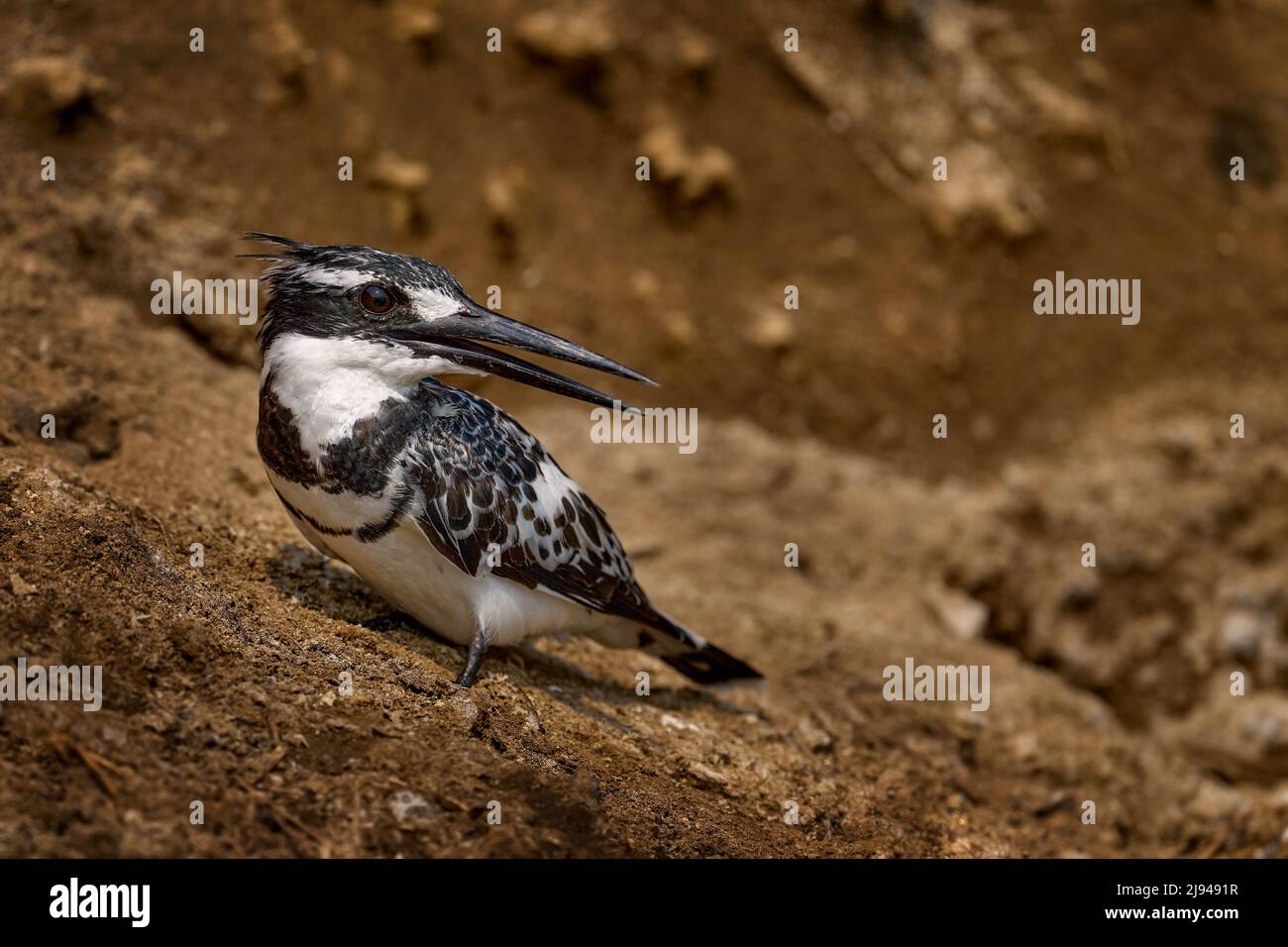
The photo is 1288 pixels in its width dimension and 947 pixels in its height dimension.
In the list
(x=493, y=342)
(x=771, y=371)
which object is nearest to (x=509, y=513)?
(x=493, y=342)

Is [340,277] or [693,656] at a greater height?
[340,277]

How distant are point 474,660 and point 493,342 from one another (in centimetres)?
121

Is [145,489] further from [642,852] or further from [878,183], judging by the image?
[878,183]

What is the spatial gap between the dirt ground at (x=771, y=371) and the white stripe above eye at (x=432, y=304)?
127 cm

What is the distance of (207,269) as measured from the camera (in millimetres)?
7680

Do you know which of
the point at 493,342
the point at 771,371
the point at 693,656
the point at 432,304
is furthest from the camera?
the point at 771,371

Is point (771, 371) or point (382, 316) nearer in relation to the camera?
point (382, 316)

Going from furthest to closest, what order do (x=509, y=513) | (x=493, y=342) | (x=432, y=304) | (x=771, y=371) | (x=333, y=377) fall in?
1. (x=771, y=371)
2. (x=509, y=513)
3. (x=493, y=342)
4. (x=432, y=304)
5. (x=333, y=377)

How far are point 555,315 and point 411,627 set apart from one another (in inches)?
166

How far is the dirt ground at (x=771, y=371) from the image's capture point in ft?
16.3

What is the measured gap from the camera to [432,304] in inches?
176

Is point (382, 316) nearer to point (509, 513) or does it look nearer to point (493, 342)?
point (493, 342)

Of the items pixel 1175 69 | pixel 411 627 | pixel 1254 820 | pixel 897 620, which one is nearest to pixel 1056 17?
pixel 1175 69

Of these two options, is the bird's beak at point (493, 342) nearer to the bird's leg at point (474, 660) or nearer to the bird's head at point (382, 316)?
the bird's head at point (382, 316)
